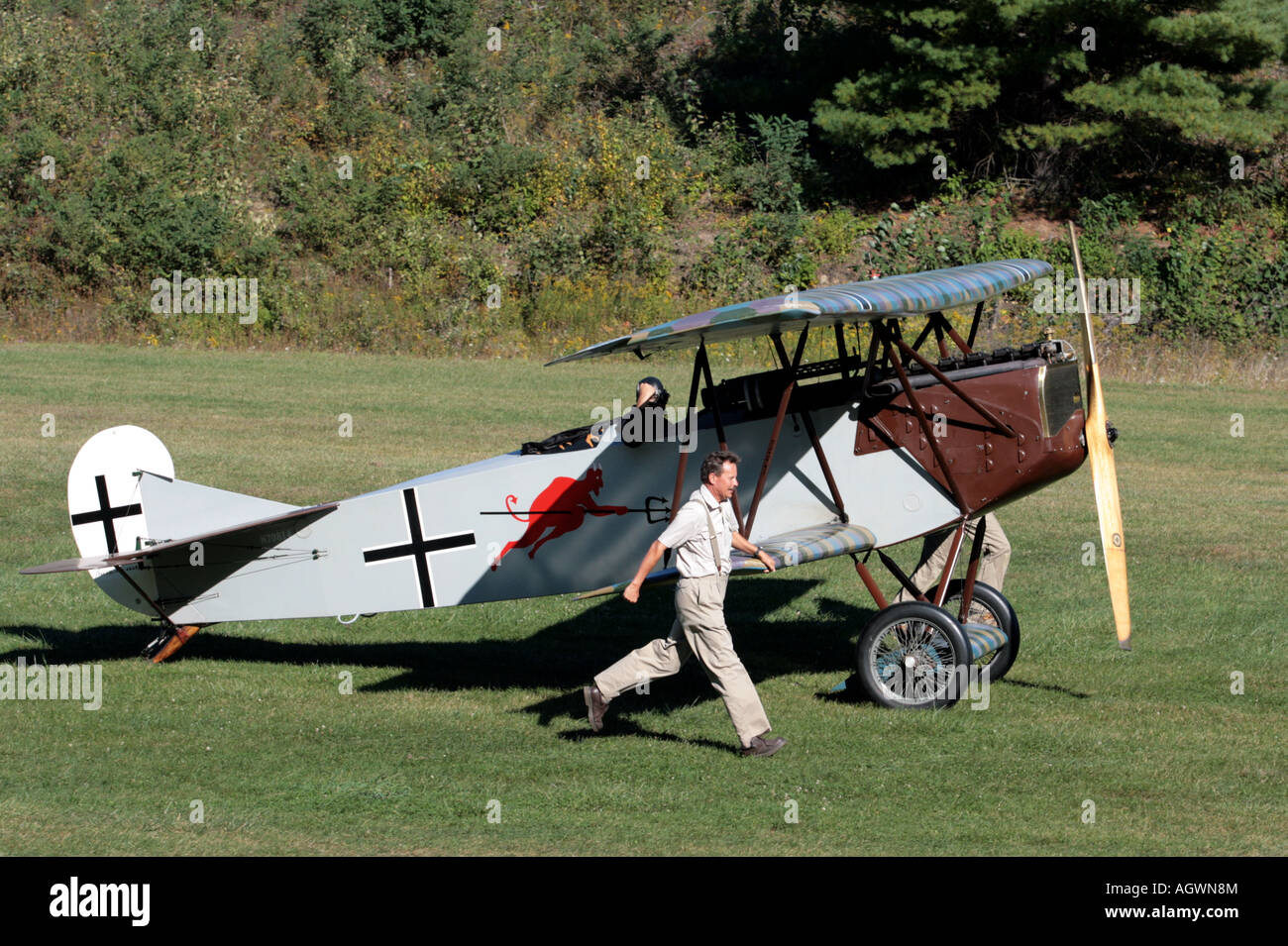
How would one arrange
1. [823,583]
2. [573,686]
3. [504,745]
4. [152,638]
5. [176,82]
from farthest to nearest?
[176,82], [823,583], [152,638], [573,686], [504,745]

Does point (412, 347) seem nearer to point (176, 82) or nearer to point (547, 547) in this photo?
point (176, 82)

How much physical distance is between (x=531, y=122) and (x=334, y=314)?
9.00 meters

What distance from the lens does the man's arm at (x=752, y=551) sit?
8.34m

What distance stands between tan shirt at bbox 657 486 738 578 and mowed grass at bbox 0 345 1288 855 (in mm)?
1150

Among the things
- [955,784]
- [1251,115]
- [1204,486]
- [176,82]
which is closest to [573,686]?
[955,784]

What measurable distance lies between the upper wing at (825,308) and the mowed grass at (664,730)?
246cm

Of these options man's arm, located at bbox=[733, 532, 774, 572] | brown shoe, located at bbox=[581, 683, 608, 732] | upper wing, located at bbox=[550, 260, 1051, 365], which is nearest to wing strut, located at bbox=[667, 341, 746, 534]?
upper wing, located at bbox=[550, 260, 1051, 365]

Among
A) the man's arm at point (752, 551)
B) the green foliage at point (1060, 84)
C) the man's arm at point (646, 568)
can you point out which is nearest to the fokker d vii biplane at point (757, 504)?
the man's arm at point (752, 551)

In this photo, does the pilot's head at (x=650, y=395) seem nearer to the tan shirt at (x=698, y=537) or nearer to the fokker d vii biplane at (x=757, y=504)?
the fokker d vii biplane at (x=757, y=504)

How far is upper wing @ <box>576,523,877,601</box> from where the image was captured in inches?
331

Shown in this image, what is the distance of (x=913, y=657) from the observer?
29.9 ft

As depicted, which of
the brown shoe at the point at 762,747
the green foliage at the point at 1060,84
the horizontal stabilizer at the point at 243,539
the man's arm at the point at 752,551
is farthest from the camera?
the green foliage at the point at 1060,84

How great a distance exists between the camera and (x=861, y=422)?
9500mm

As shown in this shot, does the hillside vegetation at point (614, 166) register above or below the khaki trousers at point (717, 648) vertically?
above
